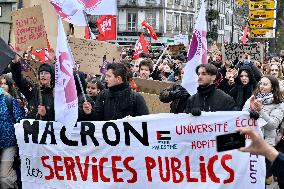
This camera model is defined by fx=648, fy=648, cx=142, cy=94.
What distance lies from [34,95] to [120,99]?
1138 mm

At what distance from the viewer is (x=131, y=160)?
21.6 feet

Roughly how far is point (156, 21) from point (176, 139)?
2685 inches

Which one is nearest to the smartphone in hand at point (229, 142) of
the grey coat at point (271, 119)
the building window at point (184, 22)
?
the grey coat at point (271, 119)

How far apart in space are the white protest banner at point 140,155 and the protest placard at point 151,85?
2.81 meters

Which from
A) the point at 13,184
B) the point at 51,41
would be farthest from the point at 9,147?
the point at 51,41

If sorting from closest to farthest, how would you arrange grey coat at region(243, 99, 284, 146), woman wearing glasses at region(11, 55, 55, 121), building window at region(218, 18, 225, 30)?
woman wearing glasses at region(11, 55, 55, 121) → grey coat at region(243, 99, 284, 146) → building window at region(218, 18, 225, 30)

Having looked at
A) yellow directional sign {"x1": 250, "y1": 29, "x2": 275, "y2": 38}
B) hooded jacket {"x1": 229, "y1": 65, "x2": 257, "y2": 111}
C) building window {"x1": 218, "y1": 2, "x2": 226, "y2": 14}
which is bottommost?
hooded jacket {"x1": 229, "y1": 65, "x2": 257, "y2": 111}

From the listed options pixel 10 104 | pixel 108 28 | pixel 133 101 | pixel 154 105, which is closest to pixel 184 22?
pixel 108 28

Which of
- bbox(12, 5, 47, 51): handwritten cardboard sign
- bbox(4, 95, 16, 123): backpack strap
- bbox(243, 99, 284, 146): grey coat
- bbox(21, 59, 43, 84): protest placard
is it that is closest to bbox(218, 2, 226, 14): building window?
bbox(12, 5, 47, 51): handwritten cardboard sign

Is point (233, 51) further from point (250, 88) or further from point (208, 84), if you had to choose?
point (208, 84)

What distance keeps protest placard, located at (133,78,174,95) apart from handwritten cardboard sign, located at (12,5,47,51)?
1.51 meters

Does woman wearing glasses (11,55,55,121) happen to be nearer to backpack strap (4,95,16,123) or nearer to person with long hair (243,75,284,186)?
backpack strap (4,95,16,123)

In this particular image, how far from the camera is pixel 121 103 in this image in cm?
671

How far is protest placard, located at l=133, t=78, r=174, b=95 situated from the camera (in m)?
9.43
